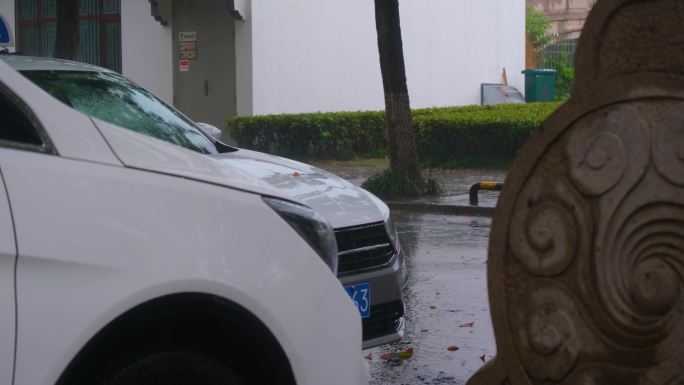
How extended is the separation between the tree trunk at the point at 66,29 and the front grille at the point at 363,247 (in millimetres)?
8739

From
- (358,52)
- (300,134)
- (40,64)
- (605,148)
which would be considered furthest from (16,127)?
(358,52)

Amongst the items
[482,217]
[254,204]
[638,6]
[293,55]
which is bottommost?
[482,217]

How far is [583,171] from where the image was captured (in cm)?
323

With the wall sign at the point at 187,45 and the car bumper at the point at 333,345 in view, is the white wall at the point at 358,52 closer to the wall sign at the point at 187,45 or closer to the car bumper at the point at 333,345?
the wall sign at the point at 187,45

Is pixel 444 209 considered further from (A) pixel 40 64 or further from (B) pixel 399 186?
(A) pixel 40 64

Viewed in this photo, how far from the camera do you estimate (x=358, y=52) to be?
23.7 m

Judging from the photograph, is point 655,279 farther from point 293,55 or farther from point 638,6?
point 293,55

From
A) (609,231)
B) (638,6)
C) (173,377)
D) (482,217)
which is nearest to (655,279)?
(609,231)

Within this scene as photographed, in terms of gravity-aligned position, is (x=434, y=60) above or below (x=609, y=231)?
above

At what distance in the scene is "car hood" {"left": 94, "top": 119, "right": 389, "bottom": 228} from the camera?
336 centimetres

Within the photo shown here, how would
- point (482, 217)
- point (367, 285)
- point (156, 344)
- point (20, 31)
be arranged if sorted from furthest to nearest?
1. point (20, 31)
2. point (482, 217)
3. point (367, 285)
4. point (156, 344)

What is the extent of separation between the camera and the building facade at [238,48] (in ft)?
68.0

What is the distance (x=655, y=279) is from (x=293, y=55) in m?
18.9

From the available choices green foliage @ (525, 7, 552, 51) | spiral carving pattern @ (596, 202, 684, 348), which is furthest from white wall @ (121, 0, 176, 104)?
green foliage @ (525, 7, 552, 51)
